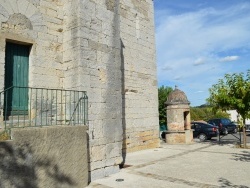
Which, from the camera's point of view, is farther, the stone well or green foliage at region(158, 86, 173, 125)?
green foliage at region(158, 86, 173, 125)

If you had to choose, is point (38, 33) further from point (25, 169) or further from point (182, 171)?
point (182, 171)

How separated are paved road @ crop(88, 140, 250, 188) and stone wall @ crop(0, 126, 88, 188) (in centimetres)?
79

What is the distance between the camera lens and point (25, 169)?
15.2ft

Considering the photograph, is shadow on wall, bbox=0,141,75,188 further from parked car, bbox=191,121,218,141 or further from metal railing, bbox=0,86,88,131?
parked car, bbox=191,121,218,141

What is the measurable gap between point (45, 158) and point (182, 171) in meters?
4.04

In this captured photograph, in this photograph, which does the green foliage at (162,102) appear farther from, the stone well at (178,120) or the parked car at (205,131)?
the stone well at (178,120)

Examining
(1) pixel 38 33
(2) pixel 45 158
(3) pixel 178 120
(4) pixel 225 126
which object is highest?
(1) pixel 38 33

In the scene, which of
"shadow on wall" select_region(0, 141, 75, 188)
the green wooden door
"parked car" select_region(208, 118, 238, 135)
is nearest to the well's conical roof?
"parked car" select_region(208, 118, 238, 135)

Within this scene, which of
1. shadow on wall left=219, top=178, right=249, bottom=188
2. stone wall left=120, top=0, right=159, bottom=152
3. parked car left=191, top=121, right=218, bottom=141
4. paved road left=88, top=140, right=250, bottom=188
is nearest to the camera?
shadow on wall left=219, top=178, right=249, bottom=188

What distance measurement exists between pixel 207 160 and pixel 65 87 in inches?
216

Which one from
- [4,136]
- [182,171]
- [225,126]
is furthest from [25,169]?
[225,126]

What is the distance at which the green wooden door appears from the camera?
627 centimetres

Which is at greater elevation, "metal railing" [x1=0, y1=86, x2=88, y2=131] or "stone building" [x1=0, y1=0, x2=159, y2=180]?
"stone building" [x1=0, y1=0, x2=159, y2=180]

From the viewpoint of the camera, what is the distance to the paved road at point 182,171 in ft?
20.1
